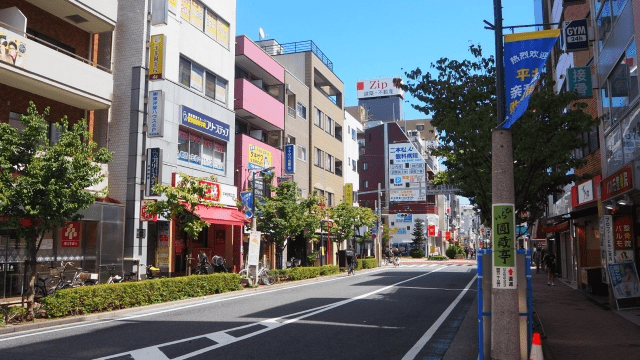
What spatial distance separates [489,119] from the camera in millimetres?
13203

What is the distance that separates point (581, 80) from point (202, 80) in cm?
1760

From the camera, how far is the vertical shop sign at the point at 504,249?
23.9ft

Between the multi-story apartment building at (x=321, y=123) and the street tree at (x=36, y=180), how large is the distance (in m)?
26.1

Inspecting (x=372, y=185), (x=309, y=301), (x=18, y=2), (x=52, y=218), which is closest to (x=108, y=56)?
(x=18, y=2)

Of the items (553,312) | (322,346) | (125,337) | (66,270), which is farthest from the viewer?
(66,270)

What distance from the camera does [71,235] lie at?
19.8 meters

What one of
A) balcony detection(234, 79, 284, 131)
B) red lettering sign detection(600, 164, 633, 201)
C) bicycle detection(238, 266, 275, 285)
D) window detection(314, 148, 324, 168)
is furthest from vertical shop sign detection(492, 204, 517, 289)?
window detection(314, 148, 324, 168)

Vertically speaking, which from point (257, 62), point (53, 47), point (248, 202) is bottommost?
point (248, 202)

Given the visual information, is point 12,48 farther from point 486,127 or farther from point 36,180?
point 486,127

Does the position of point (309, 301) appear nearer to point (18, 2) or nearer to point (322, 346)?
point (322, 346)

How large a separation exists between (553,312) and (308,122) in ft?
95.3

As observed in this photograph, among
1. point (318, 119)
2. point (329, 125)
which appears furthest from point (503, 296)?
point (329, 125)

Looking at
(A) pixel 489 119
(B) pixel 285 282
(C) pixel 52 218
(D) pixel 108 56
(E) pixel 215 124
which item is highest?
(D) pixel 108 56

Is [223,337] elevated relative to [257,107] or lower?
lower
